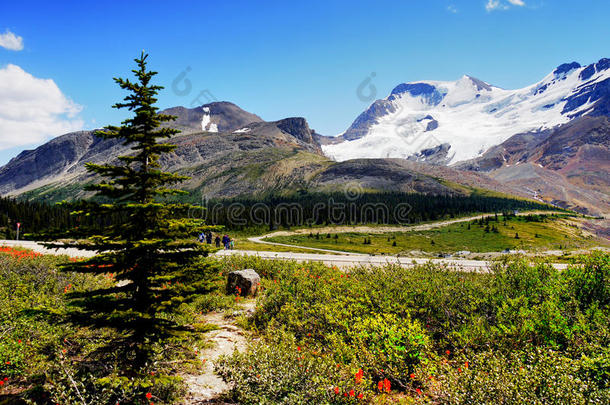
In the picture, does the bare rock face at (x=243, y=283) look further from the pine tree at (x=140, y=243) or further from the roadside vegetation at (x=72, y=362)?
the pine tree at (x=140, y=243)

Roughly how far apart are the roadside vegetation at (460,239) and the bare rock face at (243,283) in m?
55.3

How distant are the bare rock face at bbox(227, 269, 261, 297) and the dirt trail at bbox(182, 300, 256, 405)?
3.22 metres

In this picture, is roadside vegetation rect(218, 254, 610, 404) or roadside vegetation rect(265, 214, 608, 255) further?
roadside vegetation rect(265, 214, 608, 255)

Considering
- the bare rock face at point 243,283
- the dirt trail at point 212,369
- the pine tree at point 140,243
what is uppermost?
the pine tree at point 140,243

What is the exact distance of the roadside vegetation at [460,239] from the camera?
80.1 meters

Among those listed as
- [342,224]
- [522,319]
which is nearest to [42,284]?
[522,319]

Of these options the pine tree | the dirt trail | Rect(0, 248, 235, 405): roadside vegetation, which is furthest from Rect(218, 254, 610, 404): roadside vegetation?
the pine tree

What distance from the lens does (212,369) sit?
949 cm

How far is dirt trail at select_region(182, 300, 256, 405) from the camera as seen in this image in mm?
7871

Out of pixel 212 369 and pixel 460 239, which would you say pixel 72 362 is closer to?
pixel 212 369

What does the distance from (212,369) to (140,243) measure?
188 inches

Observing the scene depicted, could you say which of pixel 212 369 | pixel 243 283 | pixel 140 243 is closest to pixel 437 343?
pixel 212 369

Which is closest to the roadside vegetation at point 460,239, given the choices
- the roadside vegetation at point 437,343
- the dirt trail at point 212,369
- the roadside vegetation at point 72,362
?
the roadside vegetation at point 437,343

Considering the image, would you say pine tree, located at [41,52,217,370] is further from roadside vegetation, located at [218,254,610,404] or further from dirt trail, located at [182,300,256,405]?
roadside vegetation, located at [218,254,610,404]
